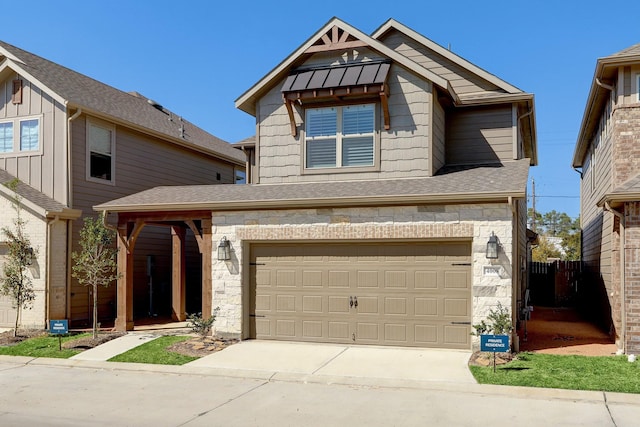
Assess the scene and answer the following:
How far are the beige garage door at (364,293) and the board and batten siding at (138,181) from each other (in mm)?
5857

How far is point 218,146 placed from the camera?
947 inches

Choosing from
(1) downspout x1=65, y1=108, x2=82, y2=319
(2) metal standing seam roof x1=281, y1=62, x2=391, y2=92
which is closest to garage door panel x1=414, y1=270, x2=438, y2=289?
(2) metal standing seam roof x1=281, y1=62, x2=391, y2=92

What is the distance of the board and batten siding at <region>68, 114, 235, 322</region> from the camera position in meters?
16.3

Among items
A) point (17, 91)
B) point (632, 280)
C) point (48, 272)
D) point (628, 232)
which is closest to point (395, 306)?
point (632, 280)

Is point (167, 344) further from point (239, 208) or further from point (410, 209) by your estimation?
point (410, 209)

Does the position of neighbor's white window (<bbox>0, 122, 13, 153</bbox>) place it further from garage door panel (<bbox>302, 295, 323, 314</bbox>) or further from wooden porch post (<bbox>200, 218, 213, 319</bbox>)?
garage door panel (<bbox>302, 295, 323, 314</bbox>)

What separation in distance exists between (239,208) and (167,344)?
10.9 ft

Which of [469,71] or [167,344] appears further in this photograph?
[469,71]

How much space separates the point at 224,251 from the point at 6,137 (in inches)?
327

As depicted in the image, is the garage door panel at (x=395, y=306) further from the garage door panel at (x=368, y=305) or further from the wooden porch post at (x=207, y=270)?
the wooden porch post at (x=207, y=270)

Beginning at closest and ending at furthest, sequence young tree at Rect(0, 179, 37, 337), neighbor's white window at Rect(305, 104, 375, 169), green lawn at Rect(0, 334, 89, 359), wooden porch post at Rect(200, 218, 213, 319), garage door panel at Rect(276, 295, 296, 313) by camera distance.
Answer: green lawn at Rect(0, 334, 89, 359)
garage door panel at Rect(276, 295, 296, 313)
wooden porch post at Rect(200, 218, 213, 319)
neighbor's white window at Rect(305, 104, 375, 169)
young tree at Rect(0, 179, 37, 337)

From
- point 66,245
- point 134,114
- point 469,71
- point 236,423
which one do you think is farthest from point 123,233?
point 469,71

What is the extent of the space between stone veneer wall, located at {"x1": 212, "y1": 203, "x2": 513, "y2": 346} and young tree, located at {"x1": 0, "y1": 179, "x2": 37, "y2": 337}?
16.4 feet

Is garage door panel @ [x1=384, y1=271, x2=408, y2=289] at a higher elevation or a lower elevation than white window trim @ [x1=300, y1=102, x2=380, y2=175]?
lower
